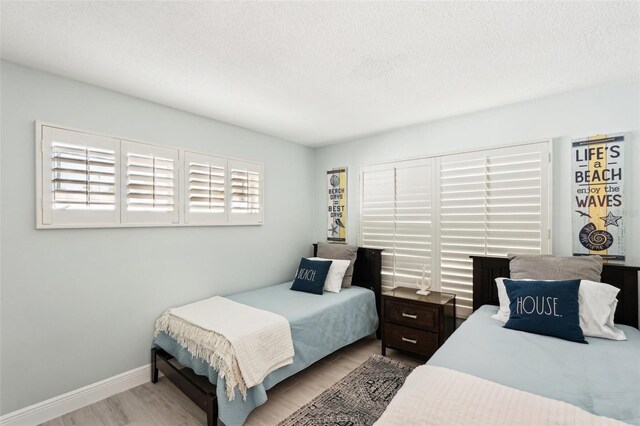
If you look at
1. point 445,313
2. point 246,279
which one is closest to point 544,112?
point 445,313

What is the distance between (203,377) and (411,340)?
183 cm

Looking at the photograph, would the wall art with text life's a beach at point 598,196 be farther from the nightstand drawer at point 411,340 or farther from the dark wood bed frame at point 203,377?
the dark wood bed frame at point 203,377

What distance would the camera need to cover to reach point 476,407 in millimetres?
1168

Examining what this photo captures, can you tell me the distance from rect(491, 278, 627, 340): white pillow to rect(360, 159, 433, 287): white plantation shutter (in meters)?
1.36

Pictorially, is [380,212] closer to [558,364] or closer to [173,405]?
[558,364]

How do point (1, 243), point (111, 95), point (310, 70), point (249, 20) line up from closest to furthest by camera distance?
1. point (249, 20)
2. point (1, 243)
3. point (310, 70)
4. point (111, 95)

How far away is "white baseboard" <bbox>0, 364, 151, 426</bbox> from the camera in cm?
201

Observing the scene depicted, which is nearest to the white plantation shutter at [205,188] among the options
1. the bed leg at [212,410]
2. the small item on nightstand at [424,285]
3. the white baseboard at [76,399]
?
the white baseboard at [76,399]

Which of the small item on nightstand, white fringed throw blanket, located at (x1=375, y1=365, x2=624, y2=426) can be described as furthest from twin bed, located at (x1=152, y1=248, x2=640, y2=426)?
the small item on nightstand

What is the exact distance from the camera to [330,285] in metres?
3.31

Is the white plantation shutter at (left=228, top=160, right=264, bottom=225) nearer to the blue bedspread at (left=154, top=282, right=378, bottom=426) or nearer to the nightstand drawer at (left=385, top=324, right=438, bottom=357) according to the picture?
the blue bedspread at (left=154, top=282, right=378, bottom=426)

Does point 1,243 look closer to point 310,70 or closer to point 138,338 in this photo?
point 138,338

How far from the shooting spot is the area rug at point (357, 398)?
81.7 inches

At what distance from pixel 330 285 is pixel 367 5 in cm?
258
